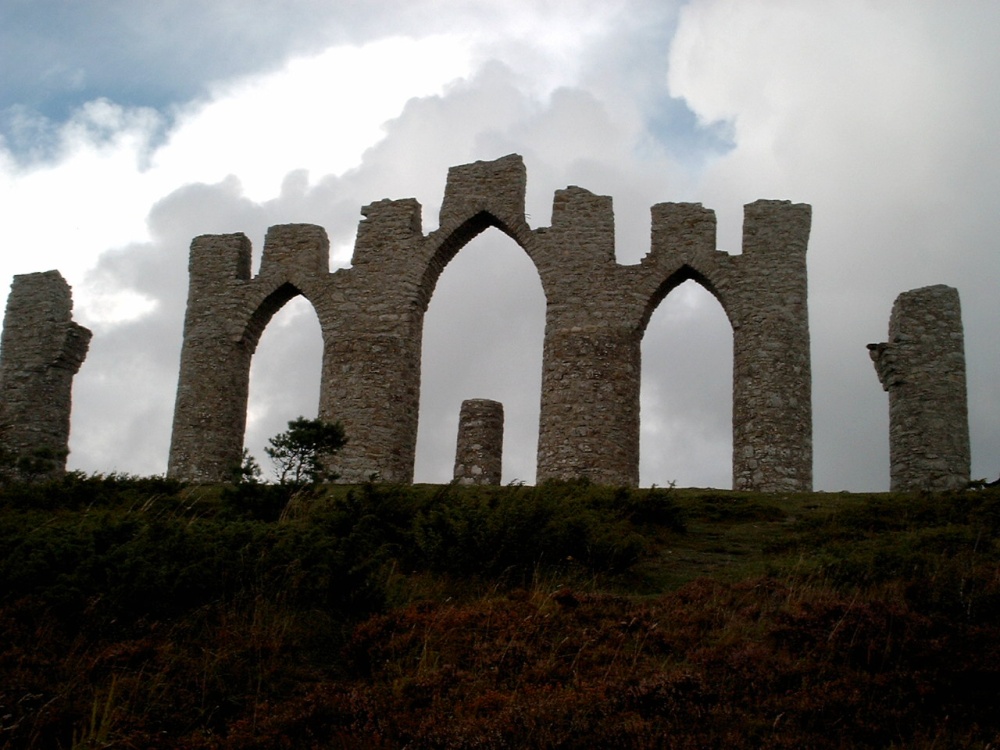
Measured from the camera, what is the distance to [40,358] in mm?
26078

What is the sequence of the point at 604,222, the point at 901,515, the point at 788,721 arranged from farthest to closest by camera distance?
1. the point at 604,222
2. the point at 901,515
3. the point at 788,721

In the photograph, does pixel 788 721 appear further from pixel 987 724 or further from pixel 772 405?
pixel 772 405

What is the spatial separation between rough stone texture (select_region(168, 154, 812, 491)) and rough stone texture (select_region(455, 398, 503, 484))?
930mm

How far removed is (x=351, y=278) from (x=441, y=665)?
644 inches

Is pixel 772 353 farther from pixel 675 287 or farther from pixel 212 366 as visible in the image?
pixel 212 366

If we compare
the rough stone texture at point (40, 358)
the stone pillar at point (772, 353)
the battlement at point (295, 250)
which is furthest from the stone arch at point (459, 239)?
the rough stone texture at point (40, 358)

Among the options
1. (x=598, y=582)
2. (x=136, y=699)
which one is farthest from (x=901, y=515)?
(x=136, y=699)

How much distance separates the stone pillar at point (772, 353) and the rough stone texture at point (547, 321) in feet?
0.09

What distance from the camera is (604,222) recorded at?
23.8m

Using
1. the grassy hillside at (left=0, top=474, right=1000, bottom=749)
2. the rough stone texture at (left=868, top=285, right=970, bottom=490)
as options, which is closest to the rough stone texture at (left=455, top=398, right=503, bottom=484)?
the rough stone texture at (left=868, top=285, right=970, bottom=490)

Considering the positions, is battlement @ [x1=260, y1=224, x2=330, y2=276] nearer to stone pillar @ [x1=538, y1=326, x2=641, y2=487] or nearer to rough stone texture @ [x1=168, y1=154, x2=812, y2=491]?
rough stone texture @ [x1=168, y1=154, x2=812, y2=491]

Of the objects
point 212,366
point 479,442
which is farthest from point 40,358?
point 479,442

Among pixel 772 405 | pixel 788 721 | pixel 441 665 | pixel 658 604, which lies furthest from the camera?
pixel 772 405

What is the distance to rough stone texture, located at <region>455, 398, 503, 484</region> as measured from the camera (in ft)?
74.8
